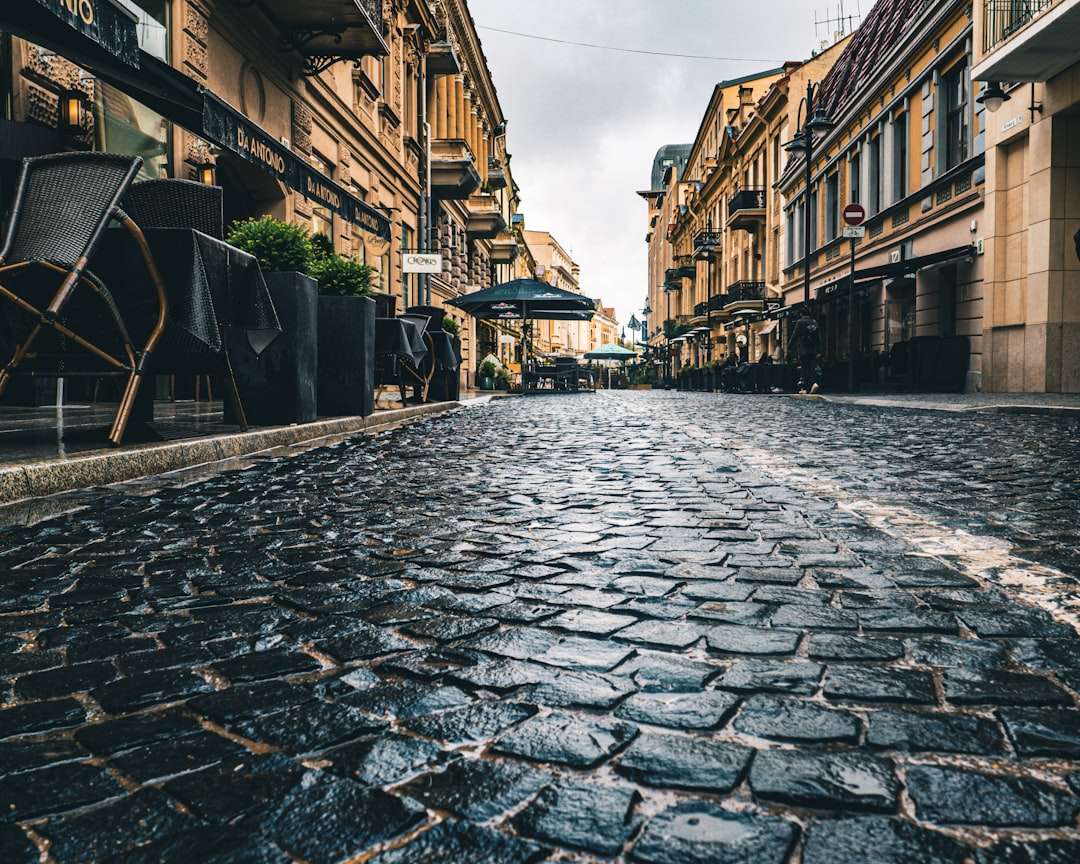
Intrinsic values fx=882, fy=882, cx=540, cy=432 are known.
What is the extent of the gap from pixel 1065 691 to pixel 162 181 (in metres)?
5.51

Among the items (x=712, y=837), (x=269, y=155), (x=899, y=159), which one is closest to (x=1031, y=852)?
(x=712, y=837)

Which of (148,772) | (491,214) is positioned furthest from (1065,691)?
(491,214)

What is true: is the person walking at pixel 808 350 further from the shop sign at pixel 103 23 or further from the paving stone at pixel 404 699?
the paving stone at pixel 404 699

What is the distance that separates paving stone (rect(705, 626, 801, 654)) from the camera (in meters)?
1.87

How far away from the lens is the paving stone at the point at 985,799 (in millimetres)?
1169

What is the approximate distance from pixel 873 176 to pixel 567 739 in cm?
2669

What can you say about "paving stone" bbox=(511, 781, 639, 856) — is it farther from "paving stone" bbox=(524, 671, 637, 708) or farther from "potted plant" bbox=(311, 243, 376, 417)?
"potted plant" bbox=(311, 243, 376, 417)

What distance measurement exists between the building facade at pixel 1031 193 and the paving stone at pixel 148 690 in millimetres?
16094

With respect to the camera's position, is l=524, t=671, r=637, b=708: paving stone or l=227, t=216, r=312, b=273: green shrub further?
l=227, t=216, r=312, b=273: green shrub

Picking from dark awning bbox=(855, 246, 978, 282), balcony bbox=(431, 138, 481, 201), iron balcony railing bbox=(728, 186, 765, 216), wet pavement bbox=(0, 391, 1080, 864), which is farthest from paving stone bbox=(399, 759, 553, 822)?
iron balcony railing bbox=(728, 186, 765, 216)

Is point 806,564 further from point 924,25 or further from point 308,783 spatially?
point 924,25

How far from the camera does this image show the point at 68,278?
14.0 feet

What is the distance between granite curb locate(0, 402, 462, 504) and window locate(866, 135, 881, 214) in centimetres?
2207

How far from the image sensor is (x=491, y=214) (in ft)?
109
